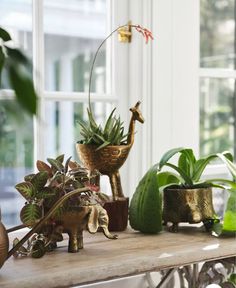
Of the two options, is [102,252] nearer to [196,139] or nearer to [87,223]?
[87,223]

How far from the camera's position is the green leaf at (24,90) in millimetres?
319

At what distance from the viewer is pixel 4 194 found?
149cm

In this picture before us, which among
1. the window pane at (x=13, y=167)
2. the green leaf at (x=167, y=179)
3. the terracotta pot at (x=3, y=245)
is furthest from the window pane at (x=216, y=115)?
the terracotta pot at (x=3, y=245)

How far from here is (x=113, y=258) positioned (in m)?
0.98

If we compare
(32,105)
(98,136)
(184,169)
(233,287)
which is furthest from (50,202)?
(32,105)

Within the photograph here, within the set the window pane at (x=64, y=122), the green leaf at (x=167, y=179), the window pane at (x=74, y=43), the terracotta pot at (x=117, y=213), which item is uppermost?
the window pane at (x=74, y=43)

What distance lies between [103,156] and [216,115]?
903 mm

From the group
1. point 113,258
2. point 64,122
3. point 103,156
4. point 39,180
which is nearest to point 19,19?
point 64,122

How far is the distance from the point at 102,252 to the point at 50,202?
0.48 ft

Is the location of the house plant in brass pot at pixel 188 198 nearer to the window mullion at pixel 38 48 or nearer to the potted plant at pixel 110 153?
the potted plant at pixel 110 153

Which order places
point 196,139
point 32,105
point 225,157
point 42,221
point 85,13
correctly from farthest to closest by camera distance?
point 196,139 → point 85,13 → point 225,157 → point 42,221 → point 32,105

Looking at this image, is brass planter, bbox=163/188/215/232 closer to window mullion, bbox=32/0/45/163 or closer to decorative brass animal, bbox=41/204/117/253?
decorative brass animal, bbox=41/204/117/253

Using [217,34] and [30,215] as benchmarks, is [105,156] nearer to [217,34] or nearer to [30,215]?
[30,215]

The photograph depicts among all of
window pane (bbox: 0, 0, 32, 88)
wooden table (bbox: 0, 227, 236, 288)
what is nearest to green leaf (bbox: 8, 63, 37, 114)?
wooden table (bbox: 0, 227, 236, 288)
